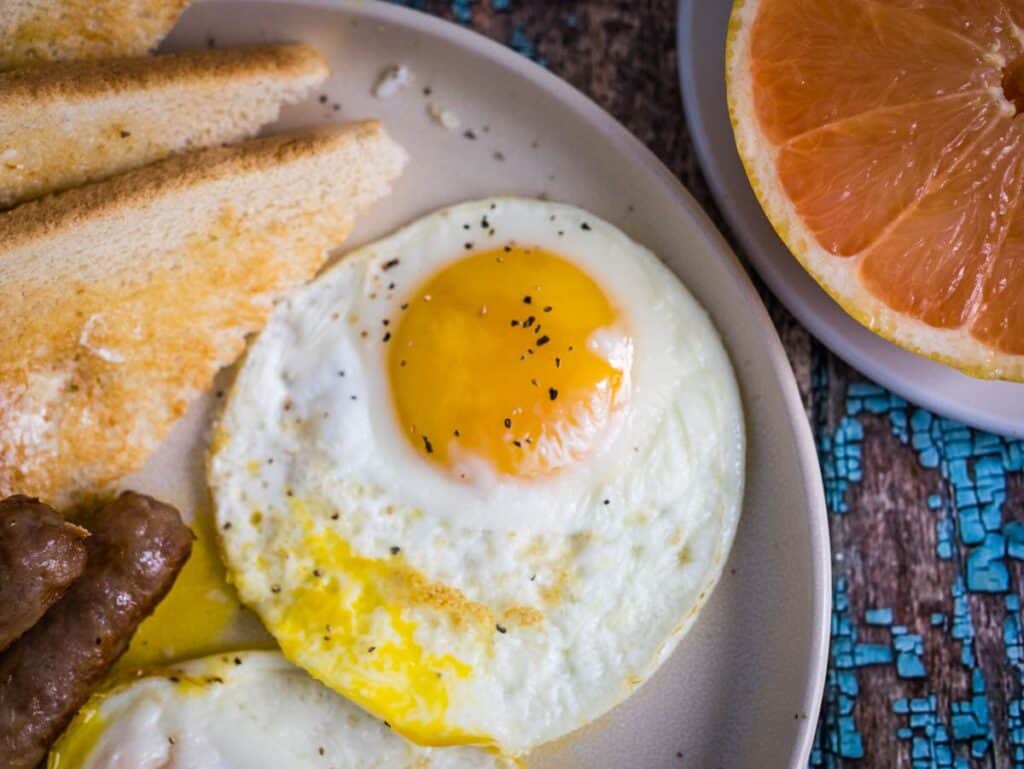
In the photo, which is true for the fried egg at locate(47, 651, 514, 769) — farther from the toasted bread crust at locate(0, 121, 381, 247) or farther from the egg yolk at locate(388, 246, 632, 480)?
the toasted bread crust at locate(0, 121, 381, 247)

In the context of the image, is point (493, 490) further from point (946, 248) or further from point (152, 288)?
point (946, 248)

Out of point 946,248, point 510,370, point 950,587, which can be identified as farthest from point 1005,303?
point 510,370

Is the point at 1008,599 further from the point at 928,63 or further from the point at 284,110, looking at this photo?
the point at 284,110

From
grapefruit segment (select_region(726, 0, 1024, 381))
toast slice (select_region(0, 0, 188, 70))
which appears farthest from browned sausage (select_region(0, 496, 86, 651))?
grapefruit segment (select_region(726, 0, 1024, 381))

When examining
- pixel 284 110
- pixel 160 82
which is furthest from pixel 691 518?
pixel 160 82

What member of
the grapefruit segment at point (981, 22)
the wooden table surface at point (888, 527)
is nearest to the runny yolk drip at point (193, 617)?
the wooden table surface at point (888, 527)

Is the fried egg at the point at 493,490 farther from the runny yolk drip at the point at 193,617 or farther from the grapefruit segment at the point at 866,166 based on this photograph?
the grapefruit segment at the point at 866,166
